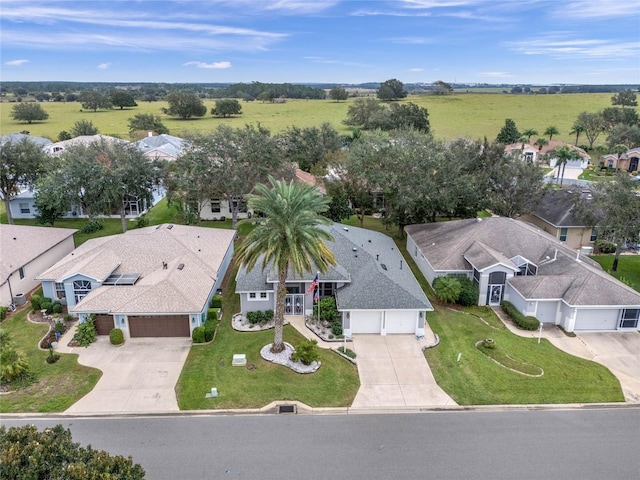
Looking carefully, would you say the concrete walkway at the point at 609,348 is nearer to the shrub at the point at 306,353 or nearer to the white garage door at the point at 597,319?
the white garage door at the point at 597,319

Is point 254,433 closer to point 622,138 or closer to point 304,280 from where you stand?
point 304,280


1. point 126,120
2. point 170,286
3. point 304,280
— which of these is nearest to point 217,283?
point 170,286

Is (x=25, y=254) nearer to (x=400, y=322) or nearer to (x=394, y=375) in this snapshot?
(x=400, y=322)

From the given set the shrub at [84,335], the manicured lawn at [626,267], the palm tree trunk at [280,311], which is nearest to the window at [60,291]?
the shrub at [84,335]

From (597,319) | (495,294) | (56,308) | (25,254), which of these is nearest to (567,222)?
(495,294)

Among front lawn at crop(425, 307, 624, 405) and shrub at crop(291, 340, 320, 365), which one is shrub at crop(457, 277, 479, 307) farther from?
shrub at crop(291, 340, 320, 365)
